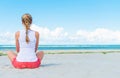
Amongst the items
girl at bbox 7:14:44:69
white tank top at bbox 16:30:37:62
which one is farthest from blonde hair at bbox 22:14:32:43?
white tank top at bbox 16:30:37:62

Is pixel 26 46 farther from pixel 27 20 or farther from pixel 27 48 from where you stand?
pixel 27 20

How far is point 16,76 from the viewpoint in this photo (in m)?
7.30

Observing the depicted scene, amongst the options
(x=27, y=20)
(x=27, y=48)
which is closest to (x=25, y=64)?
(x=27, y=48)

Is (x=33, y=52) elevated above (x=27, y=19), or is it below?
below

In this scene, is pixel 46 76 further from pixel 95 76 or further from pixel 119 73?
pixel 119 73

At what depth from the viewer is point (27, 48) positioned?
8547 millimetres

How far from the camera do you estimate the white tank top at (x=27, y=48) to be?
8.52m

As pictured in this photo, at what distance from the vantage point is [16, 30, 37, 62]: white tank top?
8.52 metres

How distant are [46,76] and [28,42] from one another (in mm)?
1465

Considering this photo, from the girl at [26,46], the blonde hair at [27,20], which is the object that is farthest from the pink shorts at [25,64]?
the blonde hair at [27,20]

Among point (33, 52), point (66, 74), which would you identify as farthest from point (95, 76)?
point (33, 52)

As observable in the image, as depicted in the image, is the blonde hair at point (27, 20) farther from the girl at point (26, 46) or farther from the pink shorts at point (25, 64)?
the pink shorts at point (25, 64)

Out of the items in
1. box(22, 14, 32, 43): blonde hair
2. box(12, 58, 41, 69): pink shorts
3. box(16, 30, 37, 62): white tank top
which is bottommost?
box(12, 58, 41, 69): pink shorts

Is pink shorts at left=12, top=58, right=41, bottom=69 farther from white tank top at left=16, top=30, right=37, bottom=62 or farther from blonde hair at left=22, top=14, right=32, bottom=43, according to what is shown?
blonde hair at left=22, top=14, right=32, bottom=43
